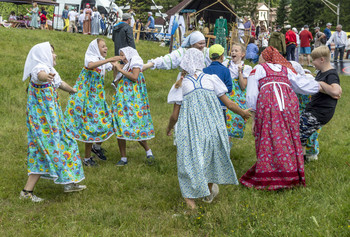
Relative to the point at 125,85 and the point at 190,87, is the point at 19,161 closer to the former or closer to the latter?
the point at 125,85

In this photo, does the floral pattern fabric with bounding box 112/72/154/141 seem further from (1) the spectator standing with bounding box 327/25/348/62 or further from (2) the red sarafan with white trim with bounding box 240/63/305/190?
(1) the spectator standing with bounding box 327/25/348/62

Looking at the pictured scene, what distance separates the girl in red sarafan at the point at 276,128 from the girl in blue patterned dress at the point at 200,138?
57cm

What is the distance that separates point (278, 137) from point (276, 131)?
8 cm

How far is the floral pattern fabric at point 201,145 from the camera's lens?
4695mm

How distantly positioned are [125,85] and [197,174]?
2545mm

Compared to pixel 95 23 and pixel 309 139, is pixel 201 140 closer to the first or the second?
pixel 309 139

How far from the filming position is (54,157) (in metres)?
5.16

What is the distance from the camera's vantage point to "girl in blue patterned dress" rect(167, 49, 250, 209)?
470 centimetres

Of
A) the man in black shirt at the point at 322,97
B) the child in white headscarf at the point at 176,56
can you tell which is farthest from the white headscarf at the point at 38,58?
the man in black shirt at the point at 322,97

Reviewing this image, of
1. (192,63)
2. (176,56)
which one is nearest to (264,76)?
(192,63)

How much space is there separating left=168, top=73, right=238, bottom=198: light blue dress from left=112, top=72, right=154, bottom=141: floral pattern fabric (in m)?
1.95

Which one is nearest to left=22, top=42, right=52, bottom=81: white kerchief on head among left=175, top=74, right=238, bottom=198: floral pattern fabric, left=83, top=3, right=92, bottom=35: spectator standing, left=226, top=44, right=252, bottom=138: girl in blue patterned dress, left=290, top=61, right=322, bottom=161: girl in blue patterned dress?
left=175, top=74, right=238, bottom=198: floral pattern fabric

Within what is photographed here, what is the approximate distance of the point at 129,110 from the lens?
674 centimetres

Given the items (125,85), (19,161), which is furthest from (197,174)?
(19,161)
